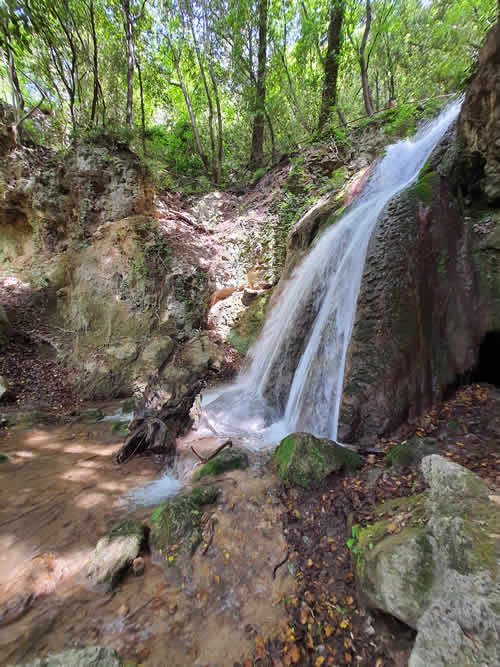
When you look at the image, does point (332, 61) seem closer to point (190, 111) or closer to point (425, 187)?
point (190, 111)

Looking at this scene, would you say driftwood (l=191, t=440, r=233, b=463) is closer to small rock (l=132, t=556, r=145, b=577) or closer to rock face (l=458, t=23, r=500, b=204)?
small rock (l=132, t=556, r=145, b=577)

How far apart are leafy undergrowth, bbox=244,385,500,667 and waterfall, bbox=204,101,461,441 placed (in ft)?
3.68

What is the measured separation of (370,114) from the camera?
984 centimetres

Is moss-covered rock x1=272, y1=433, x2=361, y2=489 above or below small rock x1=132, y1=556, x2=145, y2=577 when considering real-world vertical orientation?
above

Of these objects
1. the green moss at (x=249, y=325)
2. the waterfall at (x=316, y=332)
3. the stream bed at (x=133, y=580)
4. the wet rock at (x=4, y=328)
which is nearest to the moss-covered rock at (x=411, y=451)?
the waterfall at (x=316, y=332)

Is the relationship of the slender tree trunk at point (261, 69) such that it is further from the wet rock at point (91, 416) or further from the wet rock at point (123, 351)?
the wet rock at point (91, 416)

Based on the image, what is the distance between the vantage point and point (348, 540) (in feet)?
7.57

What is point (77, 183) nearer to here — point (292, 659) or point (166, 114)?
point (166, 114)

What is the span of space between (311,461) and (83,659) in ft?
7.53

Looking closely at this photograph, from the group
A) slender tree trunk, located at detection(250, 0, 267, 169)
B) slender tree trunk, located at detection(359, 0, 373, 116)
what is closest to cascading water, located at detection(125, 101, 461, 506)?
slender tree trunk, located at detection(359, 0, 373, 116)

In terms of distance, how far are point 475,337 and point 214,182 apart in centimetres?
1267

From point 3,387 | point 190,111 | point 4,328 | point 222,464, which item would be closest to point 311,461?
point 222,464

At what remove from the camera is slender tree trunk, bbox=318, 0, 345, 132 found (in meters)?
9.73

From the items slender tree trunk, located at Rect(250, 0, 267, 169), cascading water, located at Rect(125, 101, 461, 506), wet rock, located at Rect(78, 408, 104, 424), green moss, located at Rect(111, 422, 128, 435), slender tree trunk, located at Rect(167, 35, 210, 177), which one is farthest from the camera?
slender tree trunk, located at Rect(167, 35, 210, 177)
